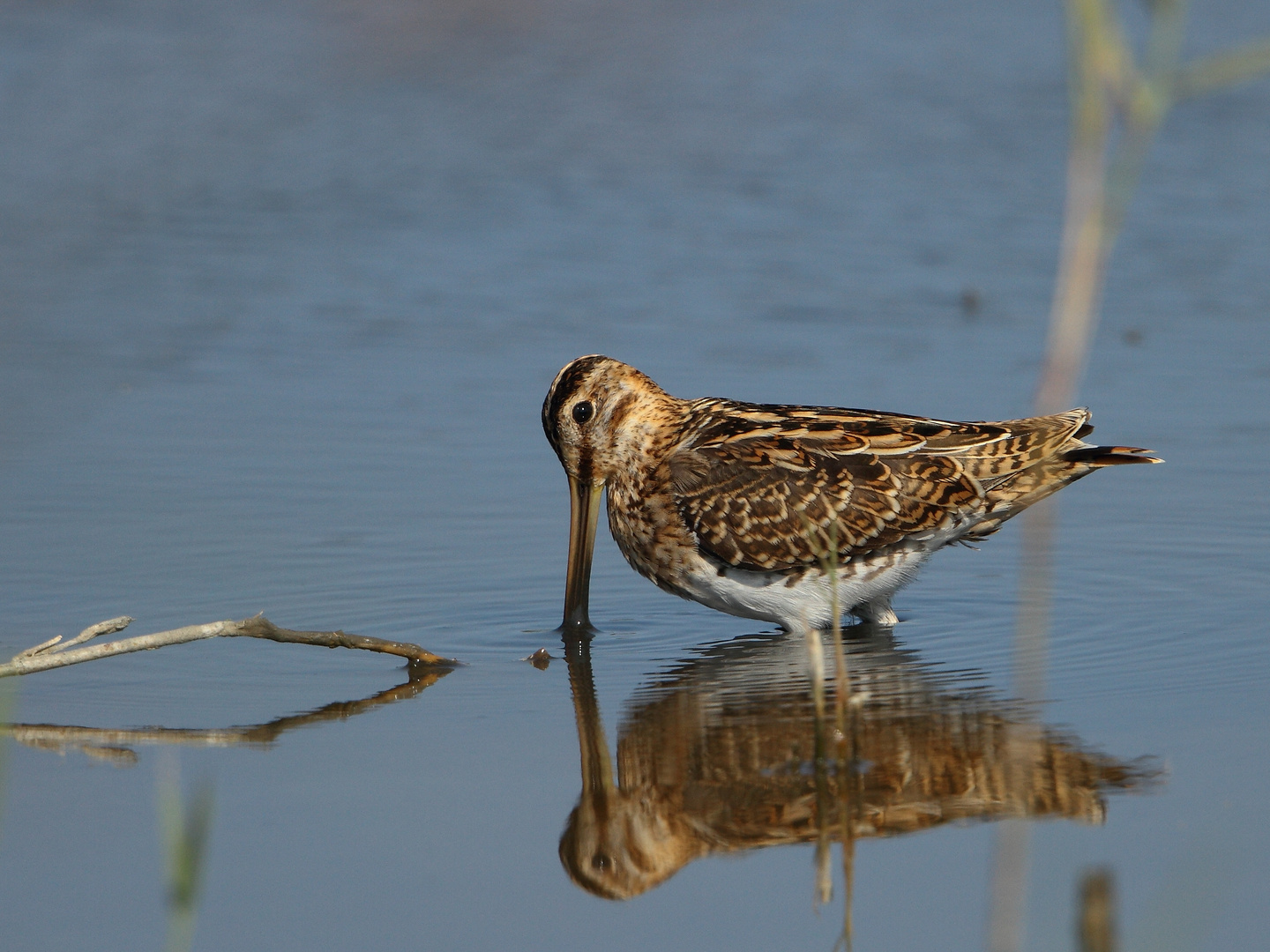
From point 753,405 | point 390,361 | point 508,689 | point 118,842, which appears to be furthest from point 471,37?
point 118,842

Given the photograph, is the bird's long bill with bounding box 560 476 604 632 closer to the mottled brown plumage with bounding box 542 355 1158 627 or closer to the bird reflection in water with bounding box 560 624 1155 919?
the mottled brown plumage with bounding box 542 355 1158 627

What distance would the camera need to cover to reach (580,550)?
7.34 m

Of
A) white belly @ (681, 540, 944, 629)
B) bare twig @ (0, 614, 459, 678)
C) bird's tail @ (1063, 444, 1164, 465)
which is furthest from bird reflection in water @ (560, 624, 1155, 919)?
bird's tail @ (1063, 444, 1164, 465)

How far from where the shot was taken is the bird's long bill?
275 inches

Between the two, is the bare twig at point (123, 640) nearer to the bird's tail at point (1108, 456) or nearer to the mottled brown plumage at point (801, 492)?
the mottled brown plumage at point (801, 492)

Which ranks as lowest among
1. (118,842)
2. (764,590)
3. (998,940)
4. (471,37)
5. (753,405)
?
(998,940)

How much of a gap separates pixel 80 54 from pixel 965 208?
26.2ft

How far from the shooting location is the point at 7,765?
527 centimetres

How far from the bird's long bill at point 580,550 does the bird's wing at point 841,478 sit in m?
0.39

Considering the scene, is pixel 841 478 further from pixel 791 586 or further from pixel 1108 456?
pixel 1108 456

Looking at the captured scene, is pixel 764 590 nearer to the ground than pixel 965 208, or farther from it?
nearer to the ground

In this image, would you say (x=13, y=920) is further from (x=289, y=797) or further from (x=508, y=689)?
(x=508, y=689)

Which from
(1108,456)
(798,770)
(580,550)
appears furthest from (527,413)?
(798,770)

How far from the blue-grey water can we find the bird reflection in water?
0.16 ft
